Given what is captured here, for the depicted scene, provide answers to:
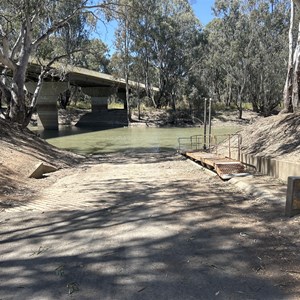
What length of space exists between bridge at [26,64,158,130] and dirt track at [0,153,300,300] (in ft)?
117

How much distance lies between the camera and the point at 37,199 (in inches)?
332

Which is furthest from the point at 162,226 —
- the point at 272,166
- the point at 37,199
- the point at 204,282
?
the point at 272,166


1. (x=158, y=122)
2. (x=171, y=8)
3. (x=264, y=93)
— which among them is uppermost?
(x=171, y=8)

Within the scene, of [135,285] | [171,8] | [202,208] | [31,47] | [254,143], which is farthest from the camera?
[171,8]

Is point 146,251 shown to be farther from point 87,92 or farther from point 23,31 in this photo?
point 87,92

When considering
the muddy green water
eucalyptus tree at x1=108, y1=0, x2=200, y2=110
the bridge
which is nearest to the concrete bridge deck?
the bridge

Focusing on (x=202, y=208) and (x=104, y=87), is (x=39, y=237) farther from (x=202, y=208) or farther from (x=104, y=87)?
(x=104, y=87)

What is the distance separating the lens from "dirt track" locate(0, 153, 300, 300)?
3744 mm

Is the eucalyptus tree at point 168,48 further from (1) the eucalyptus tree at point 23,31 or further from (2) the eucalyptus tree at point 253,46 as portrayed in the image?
(1) the eucalyptus tree at point 23,31

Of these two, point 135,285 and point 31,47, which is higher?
point 31,47

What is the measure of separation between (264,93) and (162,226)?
5613 cm

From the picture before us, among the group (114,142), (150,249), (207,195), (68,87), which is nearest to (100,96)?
(68,87)

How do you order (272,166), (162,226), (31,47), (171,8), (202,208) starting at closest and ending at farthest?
(162,226)
(202,208)
(272,166)
(31,47)
(171,8)

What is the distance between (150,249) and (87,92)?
67.2 m
